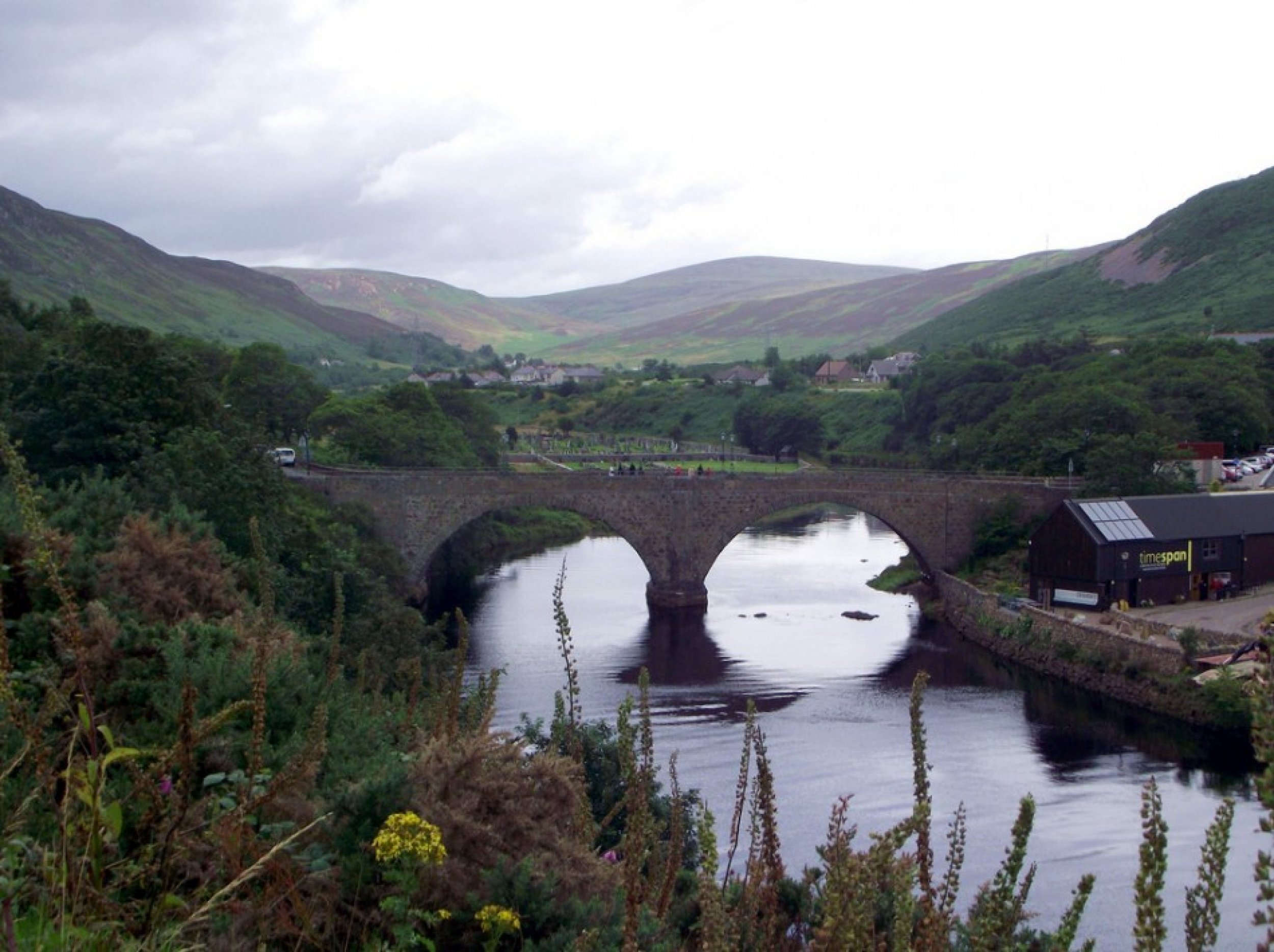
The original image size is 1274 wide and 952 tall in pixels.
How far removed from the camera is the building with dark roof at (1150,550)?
32.9 metres

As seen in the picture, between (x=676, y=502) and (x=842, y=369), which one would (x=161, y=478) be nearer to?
(x=676, y=502)

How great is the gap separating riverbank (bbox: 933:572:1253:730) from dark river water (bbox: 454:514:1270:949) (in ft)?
1.83

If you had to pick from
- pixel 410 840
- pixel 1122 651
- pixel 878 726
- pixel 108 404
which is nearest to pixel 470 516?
pixel 108 404

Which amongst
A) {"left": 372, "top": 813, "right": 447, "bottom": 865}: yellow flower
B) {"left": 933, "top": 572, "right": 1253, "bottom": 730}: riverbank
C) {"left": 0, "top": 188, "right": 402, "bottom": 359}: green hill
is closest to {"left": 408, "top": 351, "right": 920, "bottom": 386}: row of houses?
{"left": 0, "top": 188, "right": 402, "bottom": 359}: green hill

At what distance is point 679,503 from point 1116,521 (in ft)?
45.4

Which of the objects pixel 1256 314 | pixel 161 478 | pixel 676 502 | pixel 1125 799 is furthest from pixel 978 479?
pixel 1256 314

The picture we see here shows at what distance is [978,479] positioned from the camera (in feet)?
139

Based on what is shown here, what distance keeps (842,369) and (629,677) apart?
79.0 metres

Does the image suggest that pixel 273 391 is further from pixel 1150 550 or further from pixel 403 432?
pixel 1150 550

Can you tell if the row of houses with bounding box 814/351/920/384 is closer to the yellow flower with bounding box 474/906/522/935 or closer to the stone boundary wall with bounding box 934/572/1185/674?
the stone boundary wall with bounding box 934/572/1185/674

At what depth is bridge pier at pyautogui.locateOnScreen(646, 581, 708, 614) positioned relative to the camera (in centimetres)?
4003

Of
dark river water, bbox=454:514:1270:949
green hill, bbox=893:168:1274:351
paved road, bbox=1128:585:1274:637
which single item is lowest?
dark river water, bbox=454:514:1270:949

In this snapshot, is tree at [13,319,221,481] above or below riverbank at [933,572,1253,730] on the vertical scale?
above

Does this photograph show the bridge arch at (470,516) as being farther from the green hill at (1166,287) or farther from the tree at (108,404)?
the green hill at (1166,287)
